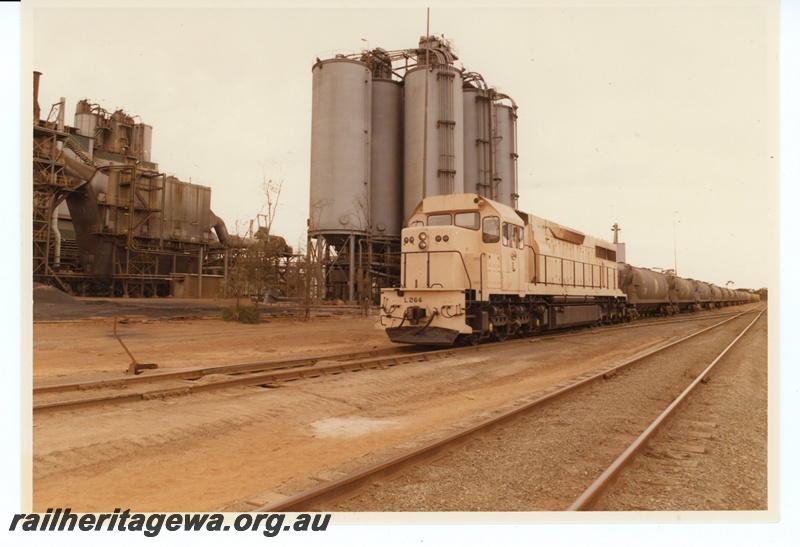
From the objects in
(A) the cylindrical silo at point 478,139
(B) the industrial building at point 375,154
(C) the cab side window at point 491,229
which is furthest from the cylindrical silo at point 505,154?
(C) the cab side window at point 491,229

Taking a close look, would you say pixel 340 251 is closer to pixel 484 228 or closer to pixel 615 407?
pixel 484 228

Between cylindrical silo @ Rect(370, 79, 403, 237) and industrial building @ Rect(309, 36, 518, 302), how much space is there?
7cm

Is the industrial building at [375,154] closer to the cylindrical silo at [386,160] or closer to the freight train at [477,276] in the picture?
the cylindrical silo at [386,160]

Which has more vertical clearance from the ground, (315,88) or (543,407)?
(315,88)

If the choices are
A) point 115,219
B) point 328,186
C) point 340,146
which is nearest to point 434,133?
point 340,146

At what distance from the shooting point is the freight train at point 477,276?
11117mm

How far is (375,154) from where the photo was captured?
3356 cm

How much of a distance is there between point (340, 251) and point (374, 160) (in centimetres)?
650

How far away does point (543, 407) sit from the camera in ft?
21.7

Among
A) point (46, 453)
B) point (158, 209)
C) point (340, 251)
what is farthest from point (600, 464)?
point (158, 209)

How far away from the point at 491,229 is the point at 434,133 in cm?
2266

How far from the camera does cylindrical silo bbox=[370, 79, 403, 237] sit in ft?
111

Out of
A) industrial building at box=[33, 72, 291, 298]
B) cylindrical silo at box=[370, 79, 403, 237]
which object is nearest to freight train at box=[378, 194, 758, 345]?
industrial building at box=[33, 72, 291, 298]

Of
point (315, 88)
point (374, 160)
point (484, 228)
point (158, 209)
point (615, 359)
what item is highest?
point (315, 88)
